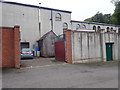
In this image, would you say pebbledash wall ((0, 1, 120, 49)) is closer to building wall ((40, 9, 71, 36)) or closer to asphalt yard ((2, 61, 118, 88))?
building wall ((40, 9, 71, 36))

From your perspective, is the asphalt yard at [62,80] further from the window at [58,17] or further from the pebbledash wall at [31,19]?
the window at [58,17]

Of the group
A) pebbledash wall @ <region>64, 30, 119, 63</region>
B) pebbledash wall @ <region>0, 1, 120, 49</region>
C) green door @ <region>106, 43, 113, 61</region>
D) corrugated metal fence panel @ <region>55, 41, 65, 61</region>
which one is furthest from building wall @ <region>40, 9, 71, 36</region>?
green door @ <region>106, 43, 113, 61</region>

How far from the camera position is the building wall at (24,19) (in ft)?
72.9

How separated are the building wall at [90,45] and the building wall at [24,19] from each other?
12338mm

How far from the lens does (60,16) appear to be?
2725 centimetres

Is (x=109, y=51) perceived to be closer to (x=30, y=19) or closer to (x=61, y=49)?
(x=61, y=49)

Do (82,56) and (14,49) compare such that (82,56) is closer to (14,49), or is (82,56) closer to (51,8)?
(14,49)

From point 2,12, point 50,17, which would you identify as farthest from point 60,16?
point 2,12

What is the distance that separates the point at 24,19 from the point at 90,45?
14.4 metres

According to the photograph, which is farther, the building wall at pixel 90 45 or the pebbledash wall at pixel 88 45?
→ the building wall at pixel 90 45

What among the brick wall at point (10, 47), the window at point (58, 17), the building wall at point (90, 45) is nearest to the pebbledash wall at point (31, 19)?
the window at point (58, 17)

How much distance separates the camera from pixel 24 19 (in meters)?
23.4

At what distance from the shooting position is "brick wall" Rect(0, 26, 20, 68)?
10820 mm

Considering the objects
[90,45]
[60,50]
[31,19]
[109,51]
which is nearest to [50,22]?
[31,19]
